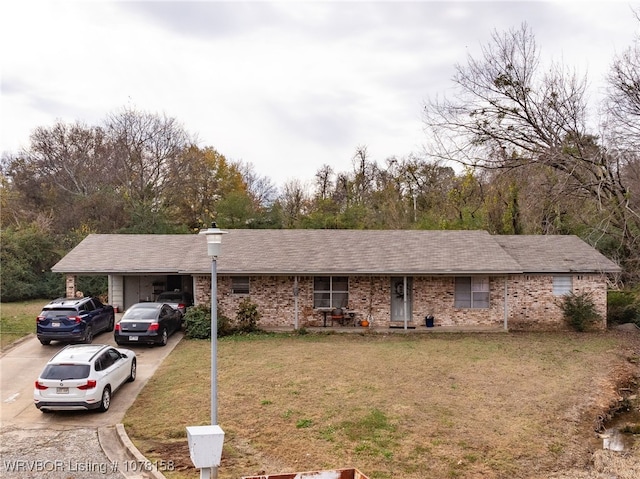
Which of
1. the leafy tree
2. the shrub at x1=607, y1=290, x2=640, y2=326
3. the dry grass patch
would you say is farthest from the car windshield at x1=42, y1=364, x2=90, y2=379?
the leafy tree

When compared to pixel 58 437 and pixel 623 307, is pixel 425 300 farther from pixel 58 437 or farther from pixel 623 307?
pixel 58 437

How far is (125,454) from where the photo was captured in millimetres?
10156

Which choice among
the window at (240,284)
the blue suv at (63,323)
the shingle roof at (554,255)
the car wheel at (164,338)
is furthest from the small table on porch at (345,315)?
the blue suv at (63,323)

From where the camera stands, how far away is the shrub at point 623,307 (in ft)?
82.6

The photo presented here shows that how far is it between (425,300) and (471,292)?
6.55 ft

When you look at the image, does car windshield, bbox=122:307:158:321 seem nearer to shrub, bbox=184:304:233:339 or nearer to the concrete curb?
shrub, bbox=184:304:233:339

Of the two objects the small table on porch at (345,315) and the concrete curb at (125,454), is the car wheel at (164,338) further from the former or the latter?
the concrete curb at (125,454)

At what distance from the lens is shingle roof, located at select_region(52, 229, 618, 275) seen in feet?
74.4

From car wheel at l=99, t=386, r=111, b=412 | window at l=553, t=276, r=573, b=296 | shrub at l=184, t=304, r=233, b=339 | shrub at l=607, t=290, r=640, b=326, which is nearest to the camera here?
car wheel at l=99, t=386, r=111, b=412

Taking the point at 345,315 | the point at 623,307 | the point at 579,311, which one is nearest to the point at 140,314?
the point at 345,315

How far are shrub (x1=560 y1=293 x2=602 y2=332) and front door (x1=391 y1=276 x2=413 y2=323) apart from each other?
6.54 metres

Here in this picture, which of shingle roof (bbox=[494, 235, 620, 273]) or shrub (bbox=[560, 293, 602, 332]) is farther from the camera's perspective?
shingle roof (bbox=[494, 235, 620, 273])

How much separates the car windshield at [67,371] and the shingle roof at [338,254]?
395 inches

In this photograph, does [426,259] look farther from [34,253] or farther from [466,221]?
[34,253]
